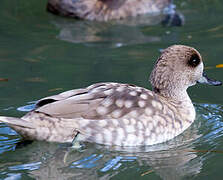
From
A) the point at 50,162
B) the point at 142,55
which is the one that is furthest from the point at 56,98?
the point at 142,55

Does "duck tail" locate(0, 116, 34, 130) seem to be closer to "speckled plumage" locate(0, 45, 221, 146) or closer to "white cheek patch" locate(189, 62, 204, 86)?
"speckled plumage" locate(0, 45, 221, 146)

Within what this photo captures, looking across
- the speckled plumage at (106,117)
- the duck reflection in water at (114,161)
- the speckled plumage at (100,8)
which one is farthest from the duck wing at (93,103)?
the speckled plumage at (100,8)

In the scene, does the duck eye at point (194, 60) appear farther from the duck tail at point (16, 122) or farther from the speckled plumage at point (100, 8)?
the speckled plumage at point (100, 8)

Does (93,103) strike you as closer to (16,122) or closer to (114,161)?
(114,161)

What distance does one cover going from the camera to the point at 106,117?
19.2ft

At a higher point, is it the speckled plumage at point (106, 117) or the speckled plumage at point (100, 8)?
the speckled plumage at point (100, 8)

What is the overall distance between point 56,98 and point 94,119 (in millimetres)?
468

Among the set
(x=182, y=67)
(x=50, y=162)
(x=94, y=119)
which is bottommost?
(x=50, y=162)

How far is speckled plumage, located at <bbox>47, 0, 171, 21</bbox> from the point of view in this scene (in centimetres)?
1047

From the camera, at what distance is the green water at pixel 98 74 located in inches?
214

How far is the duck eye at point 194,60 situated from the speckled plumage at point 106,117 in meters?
0.02

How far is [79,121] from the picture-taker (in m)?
5.79

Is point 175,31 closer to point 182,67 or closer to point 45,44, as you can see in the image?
point 45,44

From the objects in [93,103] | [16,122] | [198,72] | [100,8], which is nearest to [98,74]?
[198,72]
